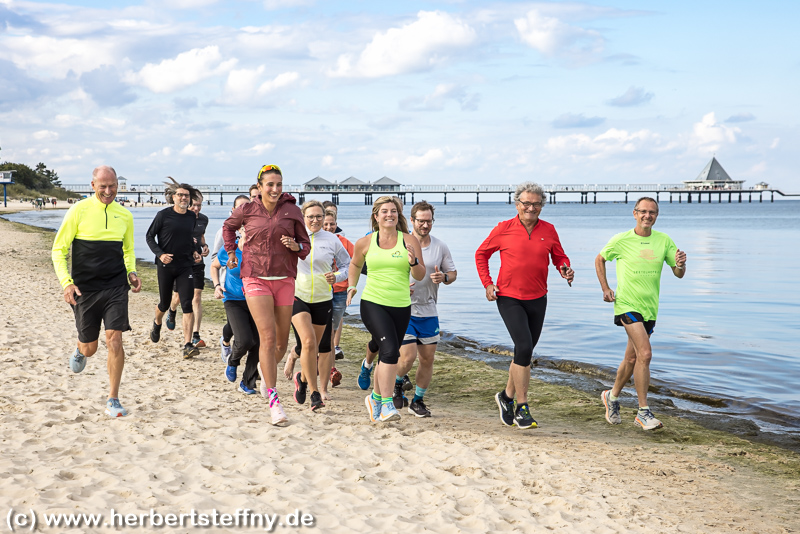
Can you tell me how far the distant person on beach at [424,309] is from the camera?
677 cm

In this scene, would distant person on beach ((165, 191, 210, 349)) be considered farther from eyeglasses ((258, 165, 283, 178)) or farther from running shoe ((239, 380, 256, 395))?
eyeglasses ((258, 165, 283, 178))

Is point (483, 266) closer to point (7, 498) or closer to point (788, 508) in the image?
point (788, 508)

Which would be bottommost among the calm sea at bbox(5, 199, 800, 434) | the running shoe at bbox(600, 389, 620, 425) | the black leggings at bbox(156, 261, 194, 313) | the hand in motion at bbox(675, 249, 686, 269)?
the calm sea at bbox(5, 199, 800, 434)

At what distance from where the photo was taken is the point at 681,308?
57.0 ft

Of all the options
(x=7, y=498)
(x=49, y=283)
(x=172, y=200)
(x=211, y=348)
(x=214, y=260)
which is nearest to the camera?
(x=7, y=498)

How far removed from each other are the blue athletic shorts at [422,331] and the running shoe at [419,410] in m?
0.65

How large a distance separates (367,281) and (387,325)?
0.51 meters

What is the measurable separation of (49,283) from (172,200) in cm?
1002

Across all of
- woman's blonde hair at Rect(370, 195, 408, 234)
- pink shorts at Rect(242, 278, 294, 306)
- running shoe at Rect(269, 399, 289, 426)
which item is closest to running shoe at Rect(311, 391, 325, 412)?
running shoe at Rect(269, 399, 289, 426)

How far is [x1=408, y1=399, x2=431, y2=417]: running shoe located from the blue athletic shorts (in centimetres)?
65

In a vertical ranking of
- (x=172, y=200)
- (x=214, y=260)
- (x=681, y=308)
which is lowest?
(x=681, y=308)

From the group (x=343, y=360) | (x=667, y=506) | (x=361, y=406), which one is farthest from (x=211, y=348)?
(x=667, y=506)

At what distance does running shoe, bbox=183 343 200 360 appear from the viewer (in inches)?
365

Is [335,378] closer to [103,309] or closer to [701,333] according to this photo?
[103,309]
